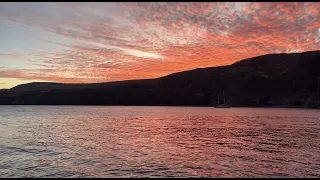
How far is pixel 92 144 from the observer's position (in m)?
47.8

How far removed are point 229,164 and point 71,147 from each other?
24170 millimetres

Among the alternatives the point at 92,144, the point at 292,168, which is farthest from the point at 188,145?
the point at 292,168

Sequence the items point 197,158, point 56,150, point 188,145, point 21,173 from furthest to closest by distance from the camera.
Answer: point 188,145, point 56,150, point 197,158, point 21,173

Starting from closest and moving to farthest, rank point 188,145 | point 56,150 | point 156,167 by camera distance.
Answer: point 156,167
point 56,150
point 188,145

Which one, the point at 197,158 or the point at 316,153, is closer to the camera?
the point at 197,158

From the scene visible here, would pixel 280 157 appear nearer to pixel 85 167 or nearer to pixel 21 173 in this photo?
pixel 85 167

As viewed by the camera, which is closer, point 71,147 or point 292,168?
point 292,168

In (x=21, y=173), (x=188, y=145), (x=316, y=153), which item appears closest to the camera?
(x=21, y=173)

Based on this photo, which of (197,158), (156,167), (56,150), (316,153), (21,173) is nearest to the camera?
(21,173)

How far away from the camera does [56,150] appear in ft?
139

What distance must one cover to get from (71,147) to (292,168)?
30.4 metres

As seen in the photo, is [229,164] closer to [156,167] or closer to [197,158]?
[197,158]

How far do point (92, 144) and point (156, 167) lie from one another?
19786 mm

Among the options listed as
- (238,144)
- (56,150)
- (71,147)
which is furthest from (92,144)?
(238,144)
